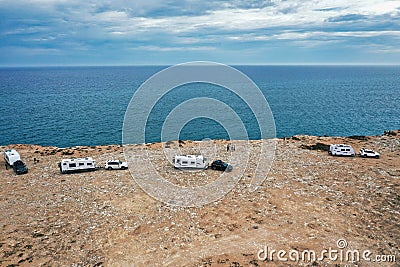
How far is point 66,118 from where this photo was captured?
109938 millimetres

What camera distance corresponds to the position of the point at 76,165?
43000mm

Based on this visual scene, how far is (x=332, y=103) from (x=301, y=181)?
404 feet

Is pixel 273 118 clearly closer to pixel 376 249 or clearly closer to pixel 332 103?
pixel 332 103

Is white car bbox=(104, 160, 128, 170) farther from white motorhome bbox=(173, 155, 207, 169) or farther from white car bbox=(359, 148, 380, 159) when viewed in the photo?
white car bbox=(359, 148, 380, 159)

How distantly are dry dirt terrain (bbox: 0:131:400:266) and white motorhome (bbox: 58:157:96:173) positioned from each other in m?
0.90

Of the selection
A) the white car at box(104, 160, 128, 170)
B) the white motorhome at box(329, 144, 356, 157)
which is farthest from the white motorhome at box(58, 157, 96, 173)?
the white motorhome at box(329, 144, 356, 157)

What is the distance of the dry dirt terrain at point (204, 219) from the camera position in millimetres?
24375

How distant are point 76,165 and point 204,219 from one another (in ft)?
73.2

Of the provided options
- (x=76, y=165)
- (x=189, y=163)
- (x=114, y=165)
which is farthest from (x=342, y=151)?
(x=76, y=165)

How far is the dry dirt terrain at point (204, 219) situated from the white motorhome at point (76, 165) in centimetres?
90

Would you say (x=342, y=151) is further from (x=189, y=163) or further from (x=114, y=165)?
(x=114, y=165)

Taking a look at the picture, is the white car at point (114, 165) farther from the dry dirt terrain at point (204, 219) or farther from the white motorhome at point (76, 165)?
the white motorhome at point (76, 165)

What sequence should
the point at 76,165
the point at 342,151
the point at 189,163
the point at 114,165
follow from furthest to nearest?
the point at 342,151 → the point at 114,165 → the point at 189,163 → the point at 76,165

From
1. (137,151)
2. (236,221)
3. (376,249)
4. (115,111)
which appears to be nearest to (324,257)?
(376,249)
